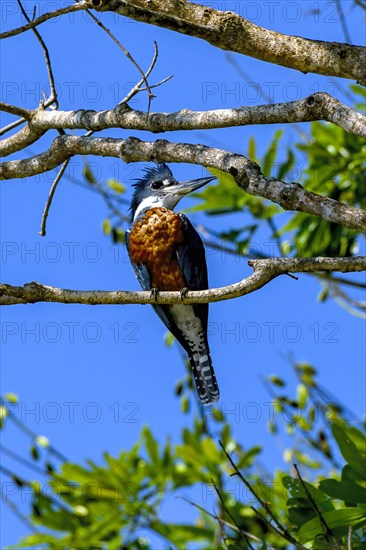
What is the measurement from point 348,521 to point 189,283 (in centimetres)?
202

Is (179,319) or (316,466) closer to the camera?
(179,319)

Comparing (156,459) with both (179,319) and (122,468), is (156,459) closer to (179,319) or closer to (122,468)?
(122,468)

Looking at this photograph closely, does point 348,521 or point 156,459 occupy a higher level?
point 156,459

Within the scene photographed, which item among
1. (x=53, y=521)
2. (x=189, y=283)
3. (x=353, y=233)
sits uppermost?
(x=353, y=233)

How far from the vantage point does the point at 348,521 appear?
3.68 metres

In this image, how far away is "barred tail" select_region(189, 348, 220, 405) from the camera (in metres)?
5.39

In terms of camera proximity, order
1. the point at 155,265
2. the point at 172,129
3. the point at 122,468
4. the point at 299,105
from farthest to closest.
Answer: the point at 122,468, the point at 155,265, the point at 172,129, the point at 299,105

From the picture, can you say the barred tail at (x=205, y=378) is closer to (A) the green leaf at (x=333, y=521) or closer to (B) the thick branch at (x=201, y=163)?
(A) the green leaf at (x=333, y=521)

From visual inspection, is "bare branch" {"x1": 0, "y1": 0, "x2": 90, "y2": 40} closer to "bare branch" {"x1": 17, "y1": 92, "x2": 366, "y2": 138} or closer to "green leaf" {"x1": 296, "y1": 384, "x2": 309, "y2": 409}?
"bare branch" {"x1": 17, "y1": 92, "x2": 366, "y2": 138}

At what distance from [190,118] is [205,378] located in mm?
2328

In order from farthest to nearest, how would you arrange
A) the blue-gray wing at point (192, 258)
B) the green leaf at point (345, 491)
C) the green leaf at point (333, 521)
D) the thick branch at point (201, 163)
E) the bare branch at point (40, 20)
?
the blue-gray wing at point (192, 258), the green leaf at point (345, 491), the green leaf at point (333, 521), the bare branch at point (40, 20), the thick branch at point (201, 163)

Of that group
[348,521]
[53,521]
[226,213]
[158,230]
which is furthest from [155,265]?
[348,521]

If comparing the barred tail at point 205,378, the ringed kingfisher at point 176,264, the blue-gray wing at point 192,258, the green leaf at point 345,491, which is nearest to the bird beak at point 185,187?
the ringed kingfisher at point 176,264

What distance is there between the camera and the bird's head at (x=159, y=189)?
5578 mm
